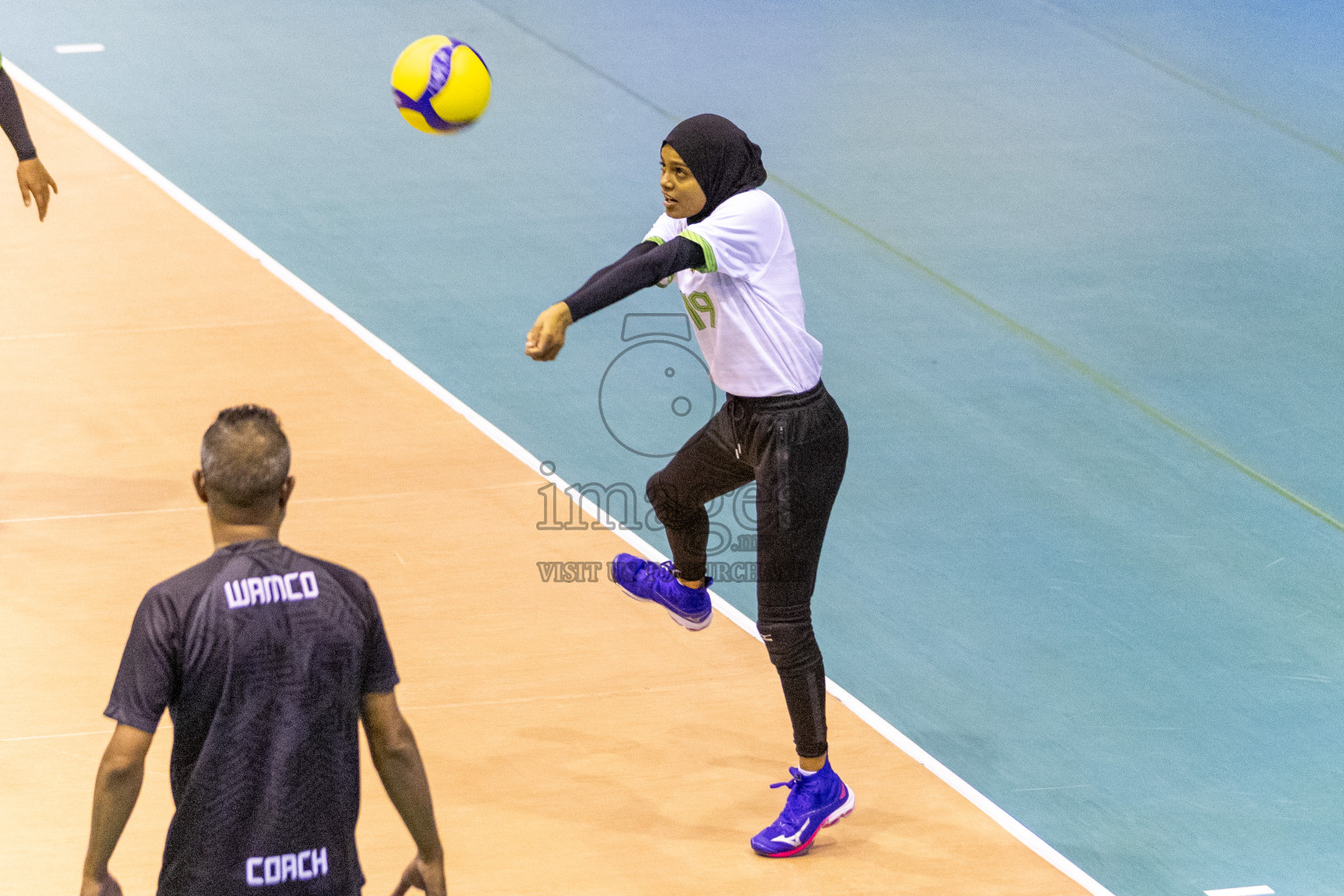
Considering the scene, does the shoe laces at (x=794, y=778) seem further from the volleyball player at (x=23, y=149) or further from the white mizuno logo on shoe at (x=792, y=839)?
the volleyball player at (x=23, y=149)

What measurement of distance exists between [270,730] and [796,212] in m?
9.41

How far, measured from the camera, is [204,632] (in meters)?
4.02

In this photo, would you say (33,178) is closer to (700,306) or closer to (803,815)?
(700,306)

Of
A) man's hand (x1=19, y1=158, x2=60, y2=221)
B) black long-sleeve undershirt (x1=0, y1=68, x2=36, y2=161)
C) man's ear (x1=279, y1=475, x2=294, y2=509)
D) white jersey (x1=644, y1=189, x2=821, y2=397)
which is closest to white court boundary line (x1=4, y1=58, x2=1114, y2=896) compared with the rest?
white jersey (x1=644, y1=189, x2=821, y2=397)

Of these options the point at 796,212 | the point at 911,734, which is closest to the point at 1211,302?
the point at 796,212

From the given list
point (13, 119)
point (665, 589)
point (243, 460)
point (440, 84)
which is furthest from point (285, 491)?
point (13, 119)

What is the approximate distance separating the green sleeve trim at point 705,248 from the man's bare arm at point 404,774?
7.18 ft

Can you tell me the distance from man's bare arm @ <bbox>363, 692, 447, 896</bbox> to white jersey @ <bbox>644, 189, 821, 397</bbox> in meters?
2.24

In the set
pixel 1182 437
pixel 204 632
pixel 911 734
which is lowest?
pixel 911 734

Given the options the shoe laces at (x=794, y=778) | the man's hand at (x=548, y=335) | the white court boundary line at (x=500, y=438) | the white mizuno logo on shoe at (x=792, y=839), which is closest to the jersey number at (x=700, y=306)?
the man's hand at (x=548, y=335)

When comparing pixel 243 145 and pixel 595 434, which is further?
pixel 243 145

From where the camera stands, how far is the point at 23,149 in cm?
898

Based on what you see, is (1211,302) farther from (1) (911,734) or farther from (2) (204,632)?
(2) (204,632)

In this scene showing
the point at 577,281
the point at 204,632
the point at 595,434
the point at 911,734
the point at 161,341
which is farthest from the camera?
the point at 577,281
